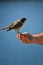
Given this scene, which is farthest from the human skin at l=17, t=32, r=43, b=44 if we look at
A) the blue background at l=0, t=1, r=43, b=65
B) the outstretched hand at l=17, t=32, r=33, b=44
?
the blue background at l=0, t=1, r=43, b=65

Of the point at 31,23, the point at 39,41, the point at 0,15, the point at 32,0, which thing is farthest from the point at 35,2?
the point at 39,41

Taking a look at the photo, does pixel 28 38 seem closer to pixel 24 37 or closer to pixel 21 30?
pixel 24 37

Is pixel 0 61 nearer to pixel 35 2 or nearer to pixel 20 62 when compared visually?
pixel 20 62

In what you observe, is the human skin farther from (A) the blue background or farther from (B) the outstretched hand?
(A) the blue background

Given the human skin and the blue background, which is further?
the blue background

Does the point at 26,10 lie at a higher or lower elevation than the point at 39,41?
higher

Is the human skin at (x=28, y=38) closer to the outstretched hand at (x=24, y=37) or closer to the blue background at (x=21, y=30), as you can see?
the outstretched hand at (x=24, y=37)

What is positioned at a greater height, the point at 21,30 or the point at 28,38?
the point at 21,30

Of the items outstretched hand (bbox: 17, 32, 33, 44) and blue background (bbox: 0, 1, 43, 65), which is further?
blue background (bbox: 0, 1, 43, 65)

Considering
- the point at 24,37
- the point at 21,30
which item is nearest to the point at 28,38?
the point at 24,37
